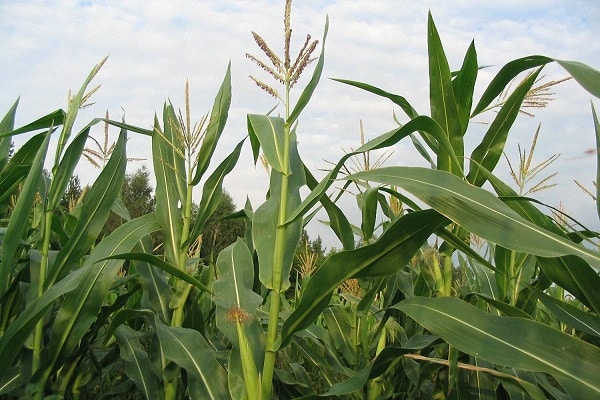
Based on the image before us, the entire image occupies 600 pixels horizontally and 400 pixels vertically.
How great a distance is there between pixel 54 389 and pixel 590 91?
78.1 inches

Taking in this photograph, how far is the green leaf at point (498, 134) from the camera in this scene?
1.82 metres

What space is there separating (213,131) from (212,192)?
0.22m

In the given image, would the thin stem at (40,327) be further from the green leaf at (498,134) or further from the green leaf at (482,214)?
the green leaf at (498,134)

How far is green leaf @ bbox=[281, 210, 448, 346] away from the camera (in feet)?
5.03

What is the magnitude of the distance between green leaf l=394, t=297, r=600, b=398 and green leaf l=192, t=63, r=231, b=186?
100 cm

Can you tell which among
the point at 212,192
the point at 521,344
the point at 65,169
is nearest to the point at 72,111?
the point at 65,169

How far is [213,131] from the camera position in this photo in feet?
7.30

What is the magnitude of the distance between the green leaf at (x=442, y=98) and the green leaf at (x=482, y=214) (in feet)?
1.30

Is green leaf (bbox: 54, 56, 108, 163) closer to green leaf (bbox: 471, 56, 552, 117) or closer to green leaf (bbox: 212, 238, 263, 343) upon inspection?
green leaf (bbox: 212, 238, 263, 343)

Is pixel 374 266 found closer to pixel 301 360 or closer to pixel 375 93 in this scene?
pixel 375 93

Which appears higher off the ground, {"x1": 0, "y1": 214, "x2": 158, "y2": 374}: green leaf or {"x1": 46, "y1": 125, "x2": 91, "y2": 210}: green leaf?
{"x1": 46, "y1": 125, "x2": 91, "y2": 210}: green leaf

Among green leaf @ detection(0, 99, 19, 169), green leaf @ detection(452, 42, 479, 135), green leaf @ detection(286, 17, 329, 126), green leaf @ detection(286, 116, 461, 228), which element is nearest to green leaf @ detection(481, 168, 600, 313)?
green leaf @ detection(286, 116, 461, 228)

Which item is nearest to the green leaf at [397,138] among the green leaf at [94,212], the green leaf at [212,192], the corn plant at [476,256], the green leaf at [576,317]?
the corn plant at [476,256]

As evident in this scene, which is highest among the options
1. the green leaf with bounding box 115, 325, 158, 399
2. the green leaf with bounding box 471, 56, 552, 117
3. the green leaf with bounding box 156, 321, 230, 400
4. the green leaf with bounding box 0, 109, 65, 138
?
the green leaf with bounding box 471, 56, 552, 117
